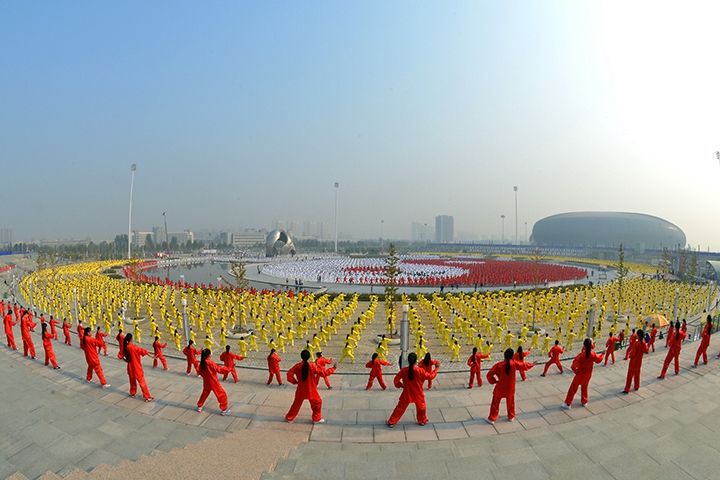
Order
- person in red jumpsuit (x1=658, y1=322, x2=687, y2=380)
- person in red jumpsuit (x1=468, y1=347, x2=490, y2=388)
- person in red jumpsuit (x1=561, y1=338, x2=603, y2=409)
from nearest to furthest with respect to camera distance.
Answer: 1. person in red jumpsuit (x1=561, y1=338, x2=603, y2=409)
2. person in red jumpsuit (x1=468, y1=347, x2=490, y2=388)
3. person in red jumpsuit (x1=658, y1=322, x2=687, y2=380)

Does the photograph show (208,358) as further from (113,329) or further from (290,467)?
(113,329)

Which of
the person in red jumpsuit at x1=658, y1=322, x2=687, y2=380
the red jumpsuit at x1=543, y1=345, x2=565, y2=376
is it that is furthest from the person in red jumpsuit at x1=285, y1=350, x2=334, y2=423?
the person in red jumpsuit at x1=658, y1=322, x2=687, y2=380

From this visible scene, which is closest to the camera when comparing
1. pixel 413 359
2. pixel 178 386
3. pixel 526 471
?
pixel 526 471

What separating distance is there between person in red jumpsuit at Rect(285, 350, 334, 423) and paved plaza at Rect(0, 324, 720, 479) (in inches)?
8.2

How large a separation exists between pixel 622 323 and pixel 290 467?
1785cm

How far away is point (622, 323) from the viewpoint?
16578mm

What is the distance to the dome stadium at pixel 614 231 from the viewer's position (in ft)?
389

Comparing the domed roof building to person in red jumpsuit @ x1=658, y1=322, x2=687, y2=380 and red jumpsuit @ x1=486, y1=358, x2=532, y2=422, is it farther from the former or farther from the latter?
red jumpsuit @ x1=486, y1=358, x2=532, y2=422

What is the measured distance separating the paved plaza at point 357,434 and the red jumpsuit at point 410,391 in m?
0.22

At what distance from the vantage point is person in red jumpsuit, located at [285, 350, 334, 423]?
557 cm

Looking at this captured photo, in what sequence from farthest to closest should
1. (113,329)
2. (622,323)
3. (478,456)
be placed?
(622,323), (113,329), (478,456)

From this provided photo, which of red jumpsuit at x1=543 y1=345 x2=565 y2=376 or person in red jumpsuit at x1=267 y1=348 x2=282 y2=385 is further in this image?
red jumpsuit at x1=543 y1=345 x2=565 y2=376

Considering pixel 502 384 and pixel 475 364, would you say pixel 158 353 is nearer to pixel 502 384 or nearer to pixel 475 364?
pixel 475 364

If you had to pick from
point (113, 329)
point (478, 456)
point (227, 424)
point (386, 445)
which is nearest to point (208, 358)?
point (227, 424)
